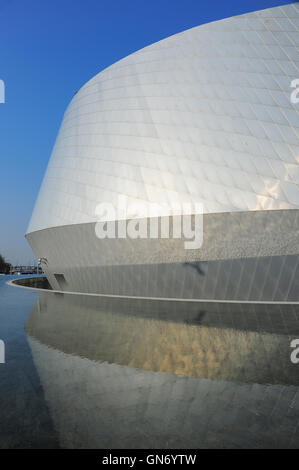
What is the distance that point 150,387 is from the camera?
3016mm

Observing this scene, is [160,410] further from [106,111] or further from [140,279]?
[106,111]

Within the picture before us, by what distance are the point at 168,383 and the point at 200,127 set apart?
1109 centimetres

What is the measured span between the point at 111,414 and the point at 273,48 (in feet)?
47.7

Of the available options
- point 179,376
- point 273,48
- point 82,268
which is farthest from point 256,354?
point 273,48

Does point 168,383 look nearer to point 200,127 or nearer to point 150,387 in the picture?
point 150,387

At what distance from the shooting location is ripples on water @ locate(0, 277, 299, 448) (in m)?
2.15

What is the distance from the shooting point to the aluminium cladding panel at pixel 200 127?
11211 mm

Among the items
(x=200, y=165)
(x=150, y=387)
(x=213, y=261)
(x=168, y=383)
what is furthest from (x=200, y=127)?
(x=150, y=387)

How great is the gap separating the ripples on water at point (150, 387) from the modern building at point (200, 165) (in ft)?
17.9

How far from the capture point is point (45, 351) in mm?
4219

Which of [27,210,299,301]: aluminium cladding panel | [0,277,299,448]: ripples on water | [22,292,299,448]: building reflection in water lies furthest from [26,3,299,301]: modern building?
[0,277,299,448]: ripples on water

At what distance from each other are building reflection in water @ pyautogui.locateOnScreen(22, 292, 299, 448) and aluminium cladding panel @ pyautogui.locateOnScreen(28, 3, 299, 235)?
6588 mm

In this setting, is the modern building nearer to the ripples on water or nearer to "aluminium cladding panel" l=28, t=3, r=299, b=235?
"aluminium cladding panel" l=28, t=3, r=299, b=235
